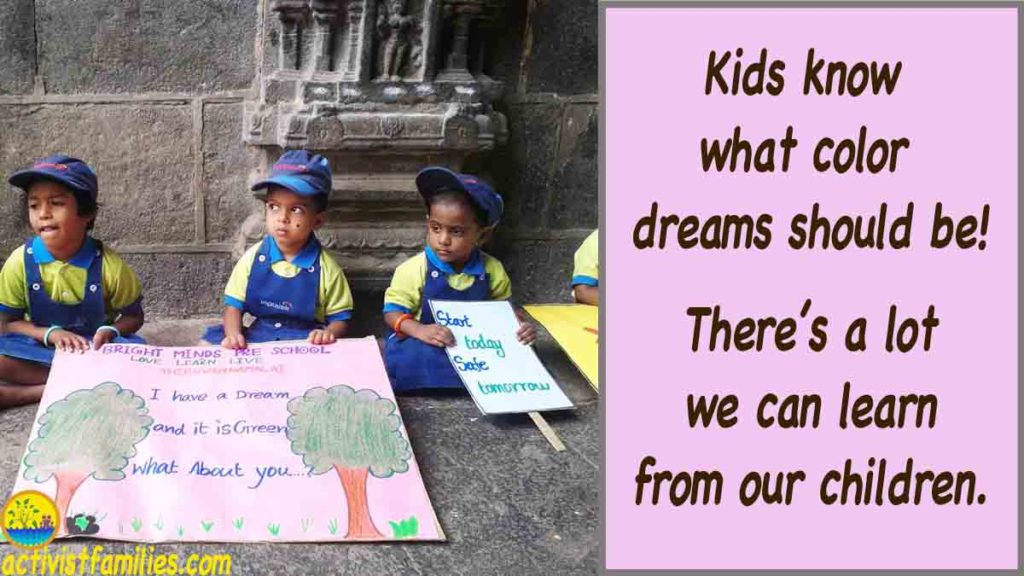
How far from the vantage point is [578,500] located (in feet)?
7.43

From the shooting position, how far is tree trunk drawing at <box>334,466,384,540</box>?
2000mm

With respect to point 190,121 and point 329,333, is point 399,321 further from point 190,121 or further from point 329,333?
point 190,121

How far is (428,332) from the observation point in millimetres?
2781

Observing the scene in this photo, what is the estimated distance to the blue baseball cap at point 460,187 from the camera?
2.80 metres

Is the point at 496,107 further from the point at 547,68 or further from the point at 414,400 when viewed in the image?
the point at 414,400

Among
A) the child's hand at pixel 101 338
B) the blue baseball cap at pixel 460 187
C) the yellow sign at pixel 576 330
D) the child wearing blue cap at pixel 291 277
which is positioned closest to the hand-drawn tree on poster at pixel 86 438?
the child's hand at pixel 101 338

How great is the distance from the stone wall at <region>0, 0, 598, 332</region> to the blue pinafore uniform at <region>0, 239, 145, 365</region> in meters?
0.61

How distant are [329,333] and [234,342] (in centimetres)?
26

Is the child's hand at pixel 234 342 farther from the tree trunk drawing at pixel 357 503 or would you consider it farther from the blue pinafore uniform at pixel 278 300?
the tree trunk drawing at pixel 357 503

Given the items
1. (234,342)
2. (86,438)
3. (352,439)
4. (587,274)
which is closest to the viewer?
(86,438)

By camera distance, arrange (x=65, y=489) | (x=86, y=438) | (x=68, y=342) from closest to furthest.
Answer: (x=65, y=489), (x=86, y=438), (x=68, y=342)

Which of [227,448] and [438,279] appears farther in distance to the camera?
[438,279]

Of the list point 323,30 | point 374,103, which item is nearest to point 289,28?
point 323,30

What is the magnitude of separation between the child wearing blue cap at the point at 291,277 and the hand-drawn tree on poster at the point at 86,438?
450 mm
